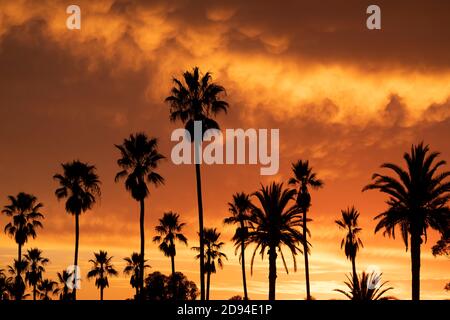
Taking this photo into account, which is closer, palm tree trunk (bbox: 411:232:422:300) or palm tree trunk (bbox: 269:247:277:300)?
palm tree trunk (bbox: 411:232:422:300)

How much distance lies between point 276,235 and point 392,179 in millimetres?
16829

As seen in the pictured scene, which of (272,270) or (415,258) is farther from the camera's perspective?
(272,270)

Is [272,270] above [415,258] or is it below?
below

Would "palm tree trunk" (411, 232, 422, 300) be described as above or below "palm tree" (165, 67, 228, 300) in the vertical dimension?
below

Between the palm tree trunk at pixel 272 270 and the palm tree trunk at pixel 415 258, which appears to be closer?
the palm tree trunk at pixel 415 258

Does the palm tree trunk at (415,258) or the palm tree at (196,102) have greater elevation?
the palm tree at (196,102)

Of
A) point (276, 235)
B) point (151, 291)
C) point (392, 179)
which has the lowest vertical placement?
point (151, 291)

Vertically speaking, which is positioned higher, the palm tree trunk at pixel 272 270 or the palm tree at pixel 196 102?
the palm tree at pixel 196 102
